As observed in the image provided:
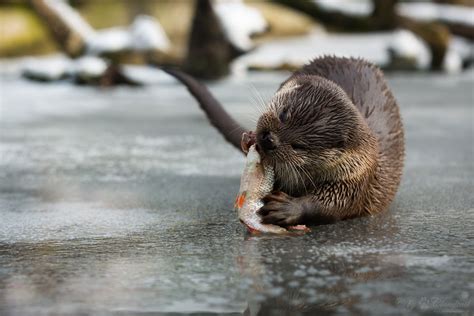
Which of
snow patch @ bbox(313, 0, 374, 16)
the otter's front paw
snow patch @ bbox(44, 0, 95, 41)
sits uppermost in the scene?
snow patch @ bbox(313, 0, 374, 16)

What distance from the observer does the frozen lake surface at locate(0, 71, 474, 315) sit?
229 cm

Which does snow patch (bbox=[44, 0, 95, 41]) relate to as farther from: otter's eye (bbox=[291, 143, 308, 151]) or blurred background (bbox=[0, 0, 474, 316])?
otter's eye (bbox=[291, 143, 308, 151])

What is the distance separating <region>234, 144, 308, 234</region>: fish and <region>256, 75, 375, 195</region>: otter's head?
0.13ft

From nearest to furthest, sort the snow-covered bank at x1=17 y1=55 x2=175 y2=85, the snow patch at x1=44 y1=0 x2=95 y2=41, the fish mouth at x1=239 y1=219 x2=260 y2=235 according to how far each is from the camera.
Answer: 1. the fish mouth at x1=239 y1=219 x2=260 y2=235
2. the snow-covered bank at x1=17 y1=55 x2=175 y2=85
3. the snow patch at x1=44 y1=0 x2=95 y2=41

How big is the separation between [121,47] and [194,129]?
7.31 m

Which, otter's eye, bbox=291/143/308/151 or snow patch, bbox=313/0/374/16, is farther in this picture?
snow patch, bbox=313/0/374/16

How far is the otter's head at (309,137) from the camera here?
3209mm

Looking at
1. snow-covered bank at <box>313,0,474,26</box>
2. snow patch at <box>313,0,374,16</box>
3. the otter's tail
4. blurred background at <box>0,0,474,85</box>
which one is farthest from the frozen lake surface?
snow patch at <box>313,0,374,16</box>

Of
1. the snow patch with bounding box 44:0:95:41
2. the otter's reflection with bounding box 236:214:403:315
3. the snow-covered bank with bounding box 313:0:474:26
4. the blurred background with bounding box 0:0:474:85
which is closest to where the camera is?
the otter's reflection with bounding box 236:214:403:315

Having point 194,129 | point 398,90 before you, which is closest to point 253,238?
point 194,129

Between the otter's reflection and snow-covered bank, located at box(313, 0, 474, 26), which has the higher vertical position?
snow-covered bank, located at box(313, 0, 474, 26)

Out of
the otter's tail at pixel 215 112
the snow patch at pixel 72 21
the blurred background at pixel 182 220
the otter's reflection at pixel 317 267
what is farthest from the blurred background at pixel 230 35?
the otter's reflection at pixel 317 267

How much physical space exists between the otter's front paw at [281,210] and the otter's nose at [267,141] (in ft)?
0.59

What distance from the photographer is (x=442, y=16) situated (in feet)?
55.5
